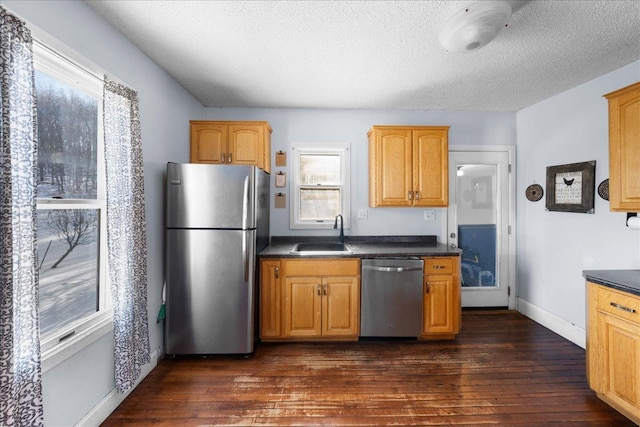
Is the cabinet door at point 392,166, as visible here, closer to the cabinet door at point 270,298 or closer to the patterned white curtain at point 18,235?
the cabinet door at point 270,298

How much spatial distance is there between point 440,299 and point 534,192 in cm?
173

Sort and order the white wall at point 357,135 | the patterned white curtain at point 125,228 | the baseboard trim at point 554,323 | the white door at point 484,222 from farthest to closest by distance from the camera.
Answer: the white door at point 484,222, the white wall at point 357,135, the baseboard trim at point 554,323, the patterned white curtain at point 125,228

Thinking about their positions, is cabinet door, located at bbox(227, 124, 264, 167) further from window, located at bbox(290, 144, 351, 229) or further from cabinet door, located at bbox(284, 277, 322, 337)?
cabinet door, located at bbox(284, 277, 322, 337)

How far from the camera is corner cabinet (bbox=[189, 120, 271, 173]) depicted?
2.96 meters

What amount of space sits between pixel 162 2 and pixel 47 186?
120 cm

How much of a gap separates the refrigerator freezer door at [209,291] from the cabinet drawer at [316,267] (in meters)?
0.42

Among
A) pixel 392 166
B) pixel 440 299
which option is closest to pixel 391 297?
pixel 440 299

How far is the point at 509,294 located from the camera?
11.6 ft

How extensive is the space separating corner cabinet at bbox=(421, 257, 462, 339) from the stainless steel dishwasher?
0.27 feet

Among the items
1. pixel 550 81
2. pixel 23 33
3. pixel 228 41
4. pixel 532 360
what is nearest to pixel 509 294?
pixel 532 360

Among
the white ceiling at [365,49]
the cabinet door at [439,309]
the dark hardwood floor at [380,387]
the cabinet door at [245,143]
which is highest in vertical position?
the white ceiling at [365,49]

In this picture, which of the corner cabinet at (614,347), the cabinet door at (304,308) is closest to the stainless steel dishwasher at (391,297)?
the cabinet door at (304,308)

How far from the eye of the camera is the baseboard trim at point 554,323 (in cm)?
268

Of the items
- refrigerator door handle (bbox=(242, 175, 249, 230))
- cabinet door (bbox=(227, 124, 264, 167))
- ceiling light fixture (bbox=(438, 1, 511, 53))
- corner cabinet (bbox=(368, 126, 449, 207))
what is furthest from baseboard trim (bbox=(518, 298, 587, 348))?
cabinet door (bbox=(227, 124, 264, 167))
